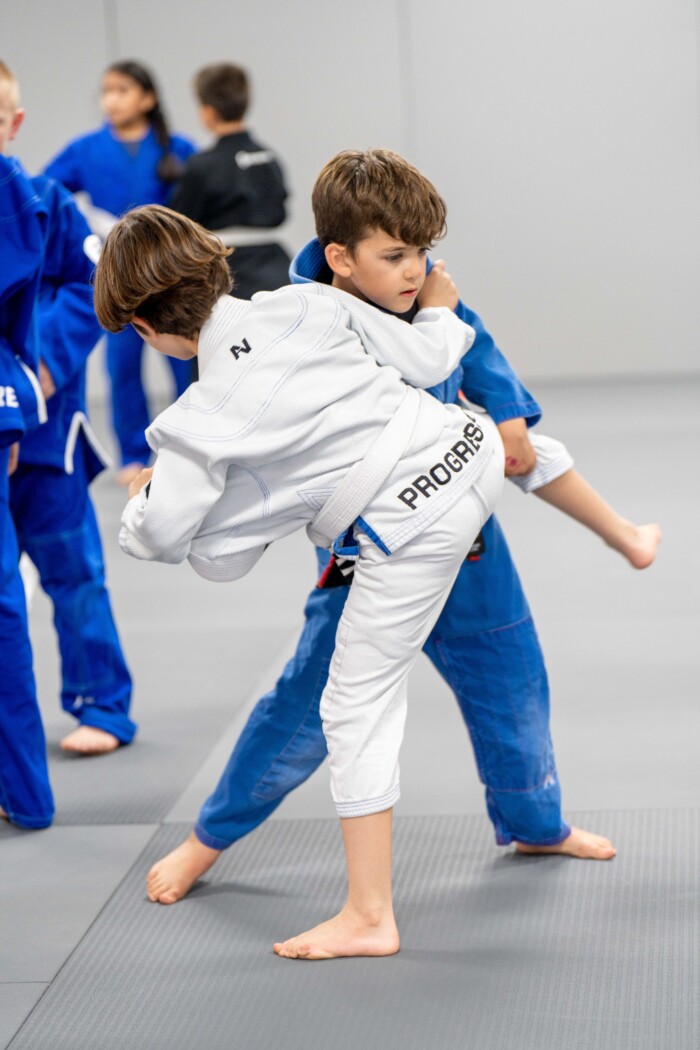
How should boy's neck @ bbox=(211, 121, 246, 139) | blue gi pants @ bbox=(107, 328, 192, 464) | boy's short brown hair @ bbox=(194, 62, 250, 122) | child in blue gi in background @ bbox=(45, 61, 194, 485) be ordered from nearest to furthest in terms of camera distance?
1. boy's short brown hair @ bbox=(194, 62, 250, 122)
2. boy's neck @ bbox=(211, 121, 246, 139)
3. child in blue gi in background @ bbox=(45, 61, 194, 485)
4. blue gi pants @ bbox=(107, 328, 192, 464)

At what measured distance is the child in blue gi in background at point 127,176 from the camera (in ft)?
18.7

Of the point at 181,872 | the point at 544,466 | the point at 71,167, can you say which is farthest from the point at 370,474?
the point at 71,167

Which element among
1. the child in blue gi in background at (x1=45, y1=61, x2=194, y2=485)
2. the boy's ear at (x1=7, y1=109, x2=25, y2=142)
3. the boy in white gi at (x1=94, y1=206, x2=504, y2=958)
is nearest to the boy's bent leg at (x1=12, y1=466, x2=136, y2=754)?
the boy's ear at (x1=7, y1=109, x2=25, y2=142)

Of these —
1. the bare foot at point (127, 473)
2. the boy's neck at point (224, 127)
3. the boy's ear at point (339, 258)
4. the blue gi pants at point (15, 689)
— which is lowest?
the bare foot at point (127, 473)

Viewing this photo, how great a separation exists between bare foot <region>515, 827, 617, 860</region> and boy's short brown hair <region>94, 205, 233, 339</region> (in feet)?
3.33

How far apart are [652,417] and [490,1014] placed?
200 inches

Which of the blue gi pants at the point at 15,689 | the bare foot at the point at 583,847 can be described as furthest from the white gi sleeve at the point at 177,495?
the bare foot at the point at 583,847

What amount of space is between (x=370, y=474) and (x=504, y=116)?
6.35 metres

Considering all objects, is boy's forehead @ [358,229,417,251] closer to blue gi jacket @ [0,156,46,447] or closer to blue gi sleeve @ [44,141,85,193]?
blue gi jacket @ [0,156,46,447]

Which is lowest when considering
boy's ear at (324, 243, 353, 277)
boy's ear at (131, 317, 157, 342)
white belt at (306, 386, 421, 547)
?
white belt at (306, 386, 421, 547)

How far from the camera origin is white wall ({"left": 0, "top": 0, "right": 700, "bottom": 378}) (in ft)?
24.9

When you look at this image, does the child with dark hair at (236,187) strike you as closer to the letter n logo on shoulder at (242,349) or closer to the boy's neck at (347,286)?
the boy's neck at (347,286)

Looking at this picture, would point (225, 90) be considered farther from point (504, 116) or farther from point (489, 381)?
point (489, 381)

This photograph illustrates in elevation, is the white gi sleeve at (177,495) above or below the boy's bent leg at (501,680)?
above
